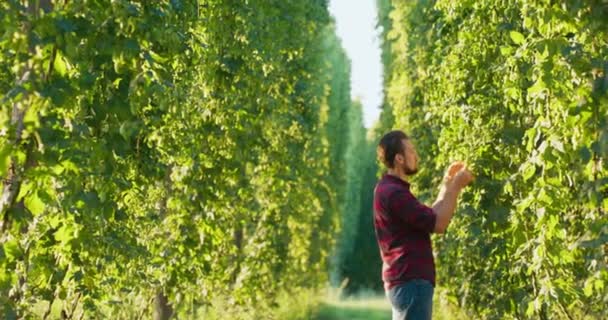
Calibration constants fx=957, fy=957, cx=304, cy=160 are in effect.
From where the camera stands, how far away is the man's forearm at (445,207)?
4.70 m

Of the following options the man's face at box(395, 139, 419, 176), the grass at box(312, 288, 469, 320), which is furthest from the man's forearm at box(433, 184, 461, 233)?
the grass at box(312, 288, 469, 320)

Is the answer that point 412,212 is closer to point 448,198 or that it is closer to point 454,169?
point 448,198

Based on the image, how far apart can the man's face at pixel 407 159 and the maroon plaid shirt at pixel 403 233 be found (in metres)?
0.08

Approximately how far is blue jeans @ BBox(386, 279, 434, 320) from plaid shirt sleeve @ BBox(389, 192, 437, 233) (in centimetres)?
28

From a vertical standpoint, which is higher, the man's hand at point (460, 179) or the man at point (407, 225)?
the man's hand at point (460, 179)

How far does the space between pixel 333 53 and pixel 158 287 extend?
30.9 meters

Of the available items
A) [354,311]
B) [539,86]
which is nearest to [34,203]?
[539,86]

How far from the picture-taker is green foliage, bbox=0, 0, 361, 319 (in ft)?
12.9

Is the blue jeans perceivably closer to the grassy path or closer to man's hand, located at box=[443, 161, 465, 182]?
man's hand, located at box=[443, 161, 465, 182]

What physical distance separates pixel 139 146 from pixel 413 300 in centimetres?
216

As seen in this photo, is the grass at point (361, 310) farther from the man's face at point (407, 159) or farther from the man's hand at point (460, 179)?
the man's hand at point (460, 179)

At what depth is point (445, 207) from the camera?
4.71 meters

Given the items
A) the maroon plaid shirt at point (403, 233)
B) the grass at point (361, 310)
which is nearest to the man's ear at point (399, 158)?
the maroon plaid shirt at point (403, 233)

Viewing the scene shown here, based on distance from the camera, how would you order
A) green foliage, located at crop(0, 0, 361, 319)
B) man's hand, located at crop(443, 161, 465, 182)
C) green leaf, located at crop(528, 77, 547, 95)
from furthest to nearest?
man's hand, located at crop(443, 161, 465, 182)
green leaf, located at crop(528, 77, 547, 95)
green foliage, located at crop(0, 0, 361, 319)
